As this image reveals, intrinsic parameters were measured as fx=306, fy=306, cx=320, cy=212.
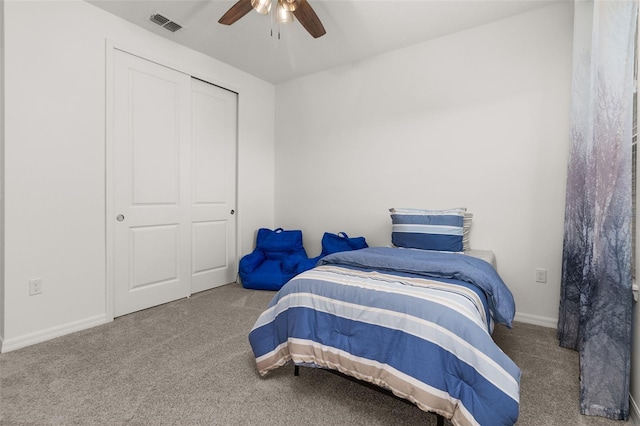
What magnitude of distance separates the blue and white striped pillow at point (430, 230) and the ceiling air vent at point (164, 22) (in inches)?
103

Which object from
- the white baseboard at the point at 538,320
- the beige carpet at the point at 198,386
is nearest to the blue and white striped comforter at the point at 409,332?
the beige carpet at the point at 198,386

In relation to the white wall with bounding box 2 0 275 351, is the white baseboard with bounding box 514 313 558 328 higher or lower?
lower

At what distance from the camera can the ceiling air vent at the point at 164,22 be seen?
102 inches

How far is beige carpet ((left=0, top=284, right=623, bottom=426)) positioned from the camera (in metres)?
1.43

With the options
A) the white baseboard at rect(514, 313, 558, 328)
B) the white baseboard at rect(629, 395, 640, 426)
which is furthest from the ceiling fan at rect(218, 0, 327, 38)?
the white baseboard at rect(514, 313, 558, 328)

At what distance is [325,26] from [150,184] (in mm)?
2164

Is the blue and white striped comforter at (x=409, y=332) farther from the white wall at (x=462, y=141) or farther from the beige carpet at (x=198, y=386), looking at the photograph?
the white wall at (x=462, y=141)

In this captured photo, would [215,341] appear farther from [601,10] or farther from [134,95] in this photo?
[601,10]

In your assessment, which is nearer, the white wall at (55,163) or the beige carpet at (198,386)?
the beige carpet at (198,386)

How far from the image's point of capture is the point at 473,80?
278 centimetres

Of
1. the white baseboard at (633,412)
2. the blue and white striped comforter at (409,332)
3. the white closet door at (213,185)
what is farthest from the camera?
the white closet door at (213,185)

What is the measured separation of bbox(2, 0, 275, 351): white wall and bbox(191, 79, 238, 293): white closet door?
0.84 metres

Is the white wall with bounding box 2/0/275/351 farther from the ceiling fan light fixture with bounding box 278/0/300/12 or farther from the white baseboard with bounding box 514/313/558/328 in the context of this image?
the white baseboard with bounding box 514/313/558/328

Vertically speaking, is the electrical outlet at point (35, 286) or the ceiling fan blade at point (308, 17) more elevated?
the ceiling fan blade at point (308, 17)
